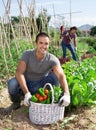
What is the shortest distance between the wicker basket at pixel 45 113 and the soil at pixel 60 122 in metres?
0.07

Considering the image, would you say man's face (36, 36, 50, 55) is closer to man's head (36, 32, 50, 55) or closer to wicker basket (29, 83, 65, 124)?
man's head (36, 32, 50, 55)

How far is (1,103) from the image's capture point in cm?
518

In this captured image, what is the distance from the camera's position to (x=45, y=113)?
13.2ft

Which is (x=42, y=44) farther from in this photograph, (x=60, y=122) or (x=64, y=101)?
(x=60, y=122)

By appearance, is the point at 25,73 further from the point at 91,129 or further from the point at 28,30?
the point at 28,30

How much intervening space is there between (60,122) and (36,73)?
78 centimetres

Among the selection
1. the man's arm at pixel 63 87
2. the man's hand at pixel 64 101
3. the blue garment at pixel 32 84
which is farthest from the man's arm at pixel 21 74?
the man's hand at pixel 64 101

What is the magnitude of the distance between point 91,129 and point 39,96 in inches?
28.7

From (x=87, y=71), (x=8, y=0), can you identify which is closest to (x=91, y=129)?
(x=87, y=71)

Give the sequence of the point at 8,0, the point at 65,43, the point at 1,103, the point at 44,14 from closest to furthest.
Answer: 1. the point at 1,103
2. the point at 8,0
3. the point at 65,43
4. the point at 44,14

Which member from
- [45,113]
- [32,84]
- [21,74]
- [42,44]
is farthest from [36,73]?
[45,113]

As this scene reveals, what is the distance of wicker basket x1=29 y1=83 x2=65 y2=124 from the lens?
398 cm

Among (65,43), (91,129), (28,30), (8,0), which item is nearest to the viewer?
(91,129)

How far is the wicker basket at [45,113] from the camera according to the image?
3.98 meters
